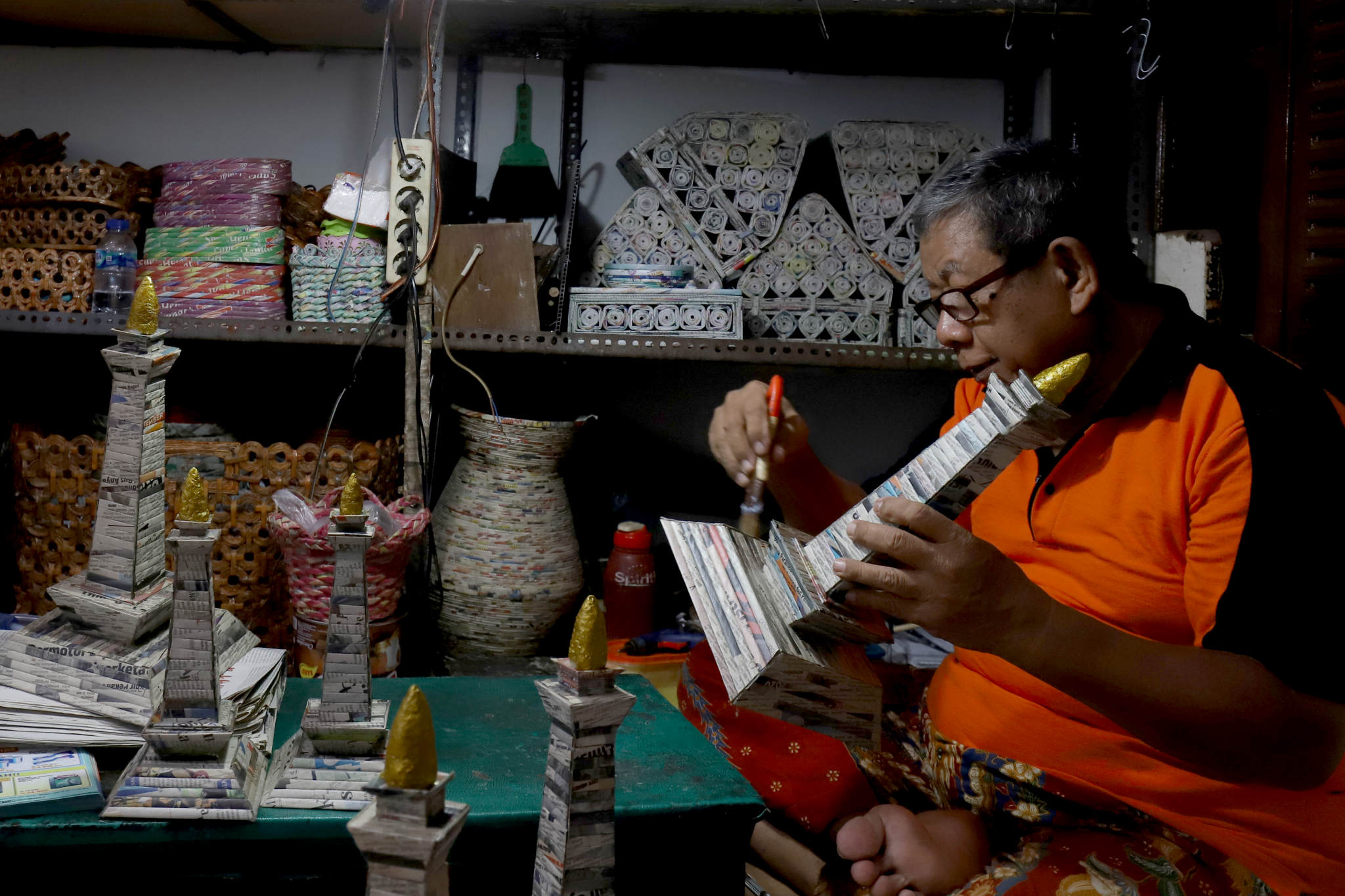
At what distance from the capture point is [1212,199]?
2037mm

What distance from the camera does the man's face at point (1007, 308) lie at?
3.98 feet

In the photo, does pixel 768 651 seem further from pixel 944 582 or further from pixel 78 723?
pixel 78 723

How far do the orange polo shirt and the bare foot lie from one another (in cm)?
14

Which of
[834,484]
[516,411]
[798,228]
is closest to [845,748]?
[834,484]

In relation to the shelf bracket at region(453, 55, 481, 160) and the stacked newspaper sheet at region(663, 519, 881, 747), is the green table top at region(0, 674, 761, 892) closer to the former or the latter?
the stacked newspaper sheet at region(663, 519, 881, 747)

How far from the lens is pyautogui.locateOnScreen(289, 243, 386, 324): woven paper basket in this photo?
2.05m

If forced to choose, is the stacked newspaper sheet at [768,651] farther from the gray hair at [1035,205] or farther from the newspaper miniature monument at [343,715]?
the gray hair at [1035,205]

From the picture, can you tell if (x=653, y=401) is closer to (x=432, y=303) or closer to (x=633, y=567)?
(x=633, y=567)

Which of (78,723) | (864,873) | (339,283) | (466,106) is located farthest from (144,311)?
(466,106)

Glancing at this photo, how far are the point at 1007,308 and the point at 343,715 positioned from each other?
0.97 metres

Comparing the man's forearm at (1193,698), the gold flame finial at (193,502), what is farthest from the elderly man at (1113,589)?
the gold flame finial at (193,502)

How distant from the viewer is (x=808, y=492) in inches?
63.6

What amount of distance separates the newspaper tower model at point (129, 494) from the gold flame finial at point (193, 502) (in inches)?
10.0

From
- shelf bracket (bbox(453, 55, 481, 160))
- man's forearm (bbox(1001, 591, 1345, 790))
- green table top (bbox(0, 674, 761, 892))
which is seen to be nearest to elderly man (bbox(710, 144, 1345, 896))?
man's forearm (bbox(1001, 591, 1345, 790))
